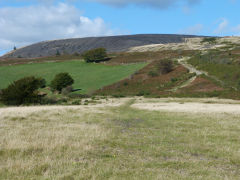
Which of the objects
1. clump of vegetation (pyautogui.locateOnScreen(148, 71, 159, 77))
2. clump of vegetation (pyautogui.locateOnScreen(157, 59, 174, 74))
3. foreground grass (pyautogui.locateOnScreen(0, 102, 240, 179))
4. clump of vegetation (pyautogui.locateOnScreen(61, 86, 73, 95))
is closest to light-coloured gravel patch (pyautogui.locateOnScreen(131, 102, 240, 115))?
foreground grass (pyautogui.locateOnScreen(0, 102, 240, 179))

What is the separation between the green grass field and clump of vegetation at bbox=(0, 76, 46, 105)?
24896 millimetres

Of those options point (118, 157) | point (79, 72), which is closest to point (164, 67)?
point (79, 72)

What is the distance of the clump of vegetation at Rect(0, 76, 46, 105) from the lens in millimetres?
43875

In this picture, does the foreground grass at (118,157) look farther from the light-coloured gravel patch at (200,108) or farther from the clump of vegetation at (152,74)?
the clump of vegetation at (152,74)

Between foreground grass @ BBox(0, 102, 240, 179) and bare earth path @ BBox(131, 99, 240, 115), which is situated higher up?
foreground grass @ BBox(0, 102, 240, 179)

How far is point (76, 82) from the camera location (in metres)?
84.1

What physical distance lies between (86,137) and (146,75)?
221 ft

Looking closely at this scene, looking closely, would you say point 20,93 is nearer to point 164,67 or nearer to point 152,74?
point 152,74

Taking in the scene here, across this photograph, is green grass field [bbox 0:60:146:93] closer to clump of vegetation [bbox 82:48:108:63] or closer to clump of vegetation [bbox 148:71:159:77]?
clump of vegetation [bbox 82:48:108:63]

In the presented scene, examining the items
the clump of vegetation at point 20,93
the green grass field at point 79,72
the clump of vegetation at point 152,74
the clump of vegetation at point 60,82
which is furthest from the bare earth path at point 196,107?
the green grass field at point 79,72

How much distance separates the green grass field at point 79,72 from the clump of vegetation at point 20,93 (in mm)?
24896

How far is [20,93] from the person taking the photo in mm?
43906

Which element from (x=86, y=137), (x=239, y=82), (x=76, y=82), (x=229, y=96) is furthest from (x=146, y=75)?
(x=86, y=137)

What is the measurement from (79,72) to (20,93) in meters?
54.1
